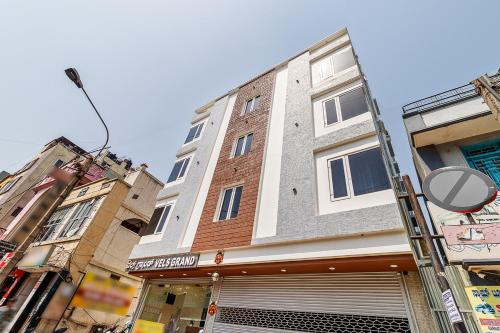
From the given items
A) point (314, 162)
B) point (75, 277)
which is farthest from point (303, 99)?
point (75, 277)

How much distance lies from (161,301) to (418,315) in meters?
10.4

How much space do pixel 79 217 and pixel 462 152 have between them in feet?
74.6

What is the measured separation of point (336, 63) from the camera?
39.8 feet

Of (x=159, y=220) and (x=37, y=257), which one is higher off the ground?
(x=159, y=220)

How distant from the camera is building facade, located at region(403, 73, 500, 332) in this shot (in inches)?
201

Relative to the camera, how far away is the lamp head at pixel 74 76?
30.5ft

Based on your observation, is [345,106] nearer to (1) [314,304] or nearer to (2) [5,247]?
(1) [314,304]

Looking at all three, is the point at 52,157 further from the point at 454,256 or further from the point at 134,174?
the point at 454,256

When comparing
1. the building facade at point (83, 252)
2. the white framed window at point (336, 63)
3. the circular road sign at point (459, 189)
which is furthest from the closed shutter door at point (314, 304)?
the white framed window at point (336, 63)

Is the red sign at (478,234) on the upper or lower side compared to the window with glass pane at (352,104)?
lower

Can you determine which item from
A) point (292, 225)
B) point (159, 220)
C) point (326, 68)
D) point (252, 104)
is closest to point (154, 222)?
point (159, 220)

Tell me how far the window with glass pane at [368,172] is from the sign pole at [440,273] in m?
2.81

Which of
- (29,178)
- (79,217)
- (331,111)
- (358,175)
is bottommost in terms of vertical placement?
(358,175)

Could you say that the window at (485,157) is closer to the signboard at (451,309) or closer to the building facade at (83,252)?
the signboard at (451,309)
